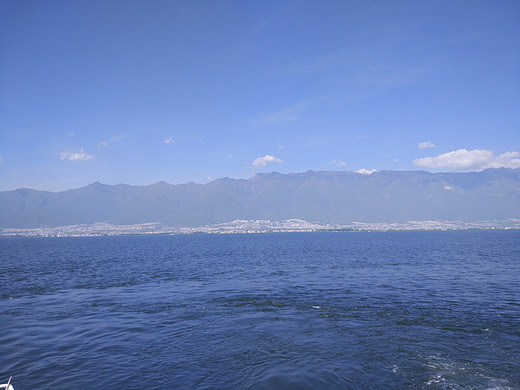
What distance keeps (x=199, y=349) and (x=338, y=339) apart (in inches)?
470

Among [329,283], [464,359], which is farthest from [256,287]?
[464,359]

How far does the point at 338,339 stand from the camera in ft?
87.6

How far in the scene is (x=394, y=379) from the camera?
19719mm

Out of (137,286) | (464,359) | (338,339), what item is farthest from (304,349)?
(137,286)

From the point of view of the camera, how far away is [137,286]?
53.8 meters

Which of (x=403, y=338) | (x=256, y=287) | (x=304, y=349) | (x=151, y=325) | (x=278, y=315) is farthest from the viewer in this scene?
(x=256, y=287)

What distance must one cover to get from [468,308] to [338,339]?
801 inches

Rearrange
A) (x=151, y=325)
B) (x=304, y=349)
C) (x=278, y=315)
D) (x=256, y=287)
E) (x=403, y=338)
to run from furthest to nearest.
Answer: (x=256, y=287), (x=278, y=315), (x=151, y=325), (x=403, y=338), (x=304, y=349)

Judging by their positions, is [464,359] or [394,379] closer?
[394,379]

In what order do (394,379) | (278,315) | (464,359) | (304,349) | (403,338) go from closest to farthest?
(394,379)
(464,359)
(304,349)
(403,338)
(278,315)

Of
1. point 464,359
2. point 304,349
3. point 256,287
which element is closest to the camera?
point 464,359

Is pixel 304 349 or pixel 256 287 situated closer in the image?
pixel 304 349

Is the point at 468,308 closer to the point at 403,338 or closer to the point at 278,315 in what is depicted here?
the point at 403,338

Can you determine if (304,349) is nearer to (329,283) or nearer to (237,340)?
(237,340)
